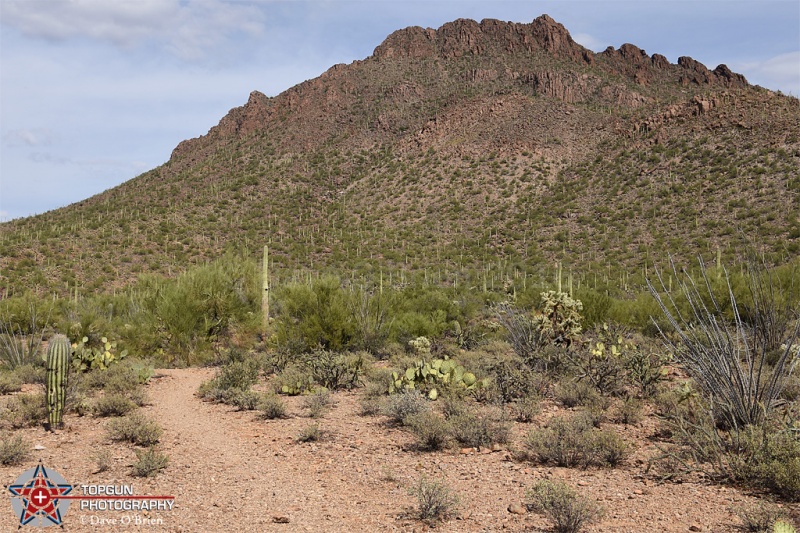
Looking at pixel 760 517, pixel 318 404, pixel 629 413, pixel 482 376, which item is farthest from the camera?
pixel 482 376

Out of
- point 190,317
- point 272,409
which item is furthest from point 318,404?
point 190,317

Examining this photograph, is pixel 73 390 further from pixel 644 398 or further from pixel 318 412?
pixel 644 398

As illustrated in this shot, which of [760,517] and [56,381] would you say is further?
[56,381]

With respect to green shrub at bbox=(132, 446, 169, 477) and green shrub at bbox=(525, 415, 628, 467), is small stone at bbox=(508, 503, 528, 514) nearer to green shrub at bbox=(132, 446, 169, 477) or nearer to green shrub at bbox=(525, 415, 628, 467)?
green shrub at bbox=(525, 415, 628, 467)

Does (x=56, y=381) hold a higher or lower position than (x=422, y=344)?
higher

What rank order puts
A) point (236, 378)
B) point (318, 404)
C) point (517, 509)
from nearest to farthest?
point (517, 509) < point (318, 404) < point (236, 378)

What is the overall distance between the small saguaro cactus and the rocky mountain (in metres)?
23.7

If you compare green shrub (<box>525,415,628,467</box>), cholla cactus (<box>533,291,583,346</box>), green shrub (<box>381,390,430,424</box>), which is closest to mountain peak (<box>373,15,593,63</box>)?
cholla cactus (<box>533,291,583,346</box>)

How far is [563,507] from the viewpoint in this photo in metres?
4.81

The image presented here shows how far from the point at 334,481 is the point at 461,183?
4422 cm

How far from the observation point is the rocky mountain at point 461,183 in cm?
3491

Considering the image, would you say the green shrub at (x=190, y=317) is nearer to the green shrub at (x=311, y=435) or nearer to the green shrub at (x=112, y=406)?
the green shrub at (x=112, y=406)

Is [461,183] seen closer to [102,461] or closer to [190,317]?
[190,317]

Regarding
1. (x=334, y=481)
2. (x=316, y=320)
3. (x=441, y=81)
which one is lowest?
(x=334, y=481)
